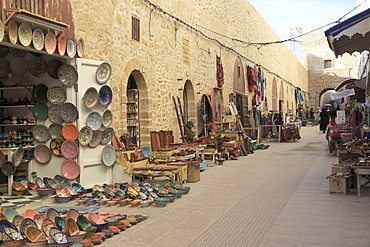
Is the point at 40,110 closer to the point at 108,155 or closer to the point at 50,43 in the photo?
the point at 50,43

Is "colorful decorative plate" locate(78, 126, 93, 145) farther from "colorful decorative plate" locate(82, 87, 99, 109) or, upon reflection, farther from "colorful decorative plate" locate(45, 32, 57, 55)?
"colorful decorative plate" locate(45, 32, 57, 55)

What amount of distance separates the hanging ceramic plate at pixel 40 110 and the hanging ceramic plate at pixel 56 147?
48cm

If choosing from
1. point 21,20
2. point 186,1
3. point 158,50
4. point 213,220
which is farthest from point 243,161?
point 21,20

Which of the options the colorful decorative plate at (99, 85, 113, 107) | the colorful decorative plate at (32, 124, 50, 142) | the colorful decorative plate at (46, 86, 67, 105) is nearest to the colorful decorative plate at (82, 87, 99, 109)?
the colorful decorative plate at (99, 85, 113, 107)

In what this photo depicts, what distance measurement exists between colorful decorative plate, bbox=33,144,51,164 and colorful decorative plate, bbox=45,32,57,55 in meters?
1.70

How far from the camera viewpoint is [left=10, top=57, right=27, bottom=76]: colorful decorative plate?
682cm

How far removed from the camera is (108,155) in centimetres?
734

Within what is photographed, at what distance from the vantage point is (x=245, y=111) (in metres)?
18.0

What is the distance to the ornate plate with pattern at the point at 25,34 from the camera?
223 inches

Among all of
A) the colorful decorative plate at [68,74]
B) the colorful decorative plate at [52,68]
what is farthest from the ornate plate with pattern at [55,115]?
the colorful decorative plate at [52,68]

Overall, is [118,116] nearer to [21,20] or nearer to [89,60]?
[89,60]

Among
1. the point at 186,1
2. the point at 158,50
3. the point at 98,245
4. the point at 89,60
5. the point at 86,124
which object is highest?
the point at 186,1

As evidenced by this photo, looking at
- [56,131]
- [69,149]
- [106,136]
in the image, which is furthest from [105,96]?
[69,149]

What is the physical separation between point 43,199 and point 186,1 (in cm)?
872
